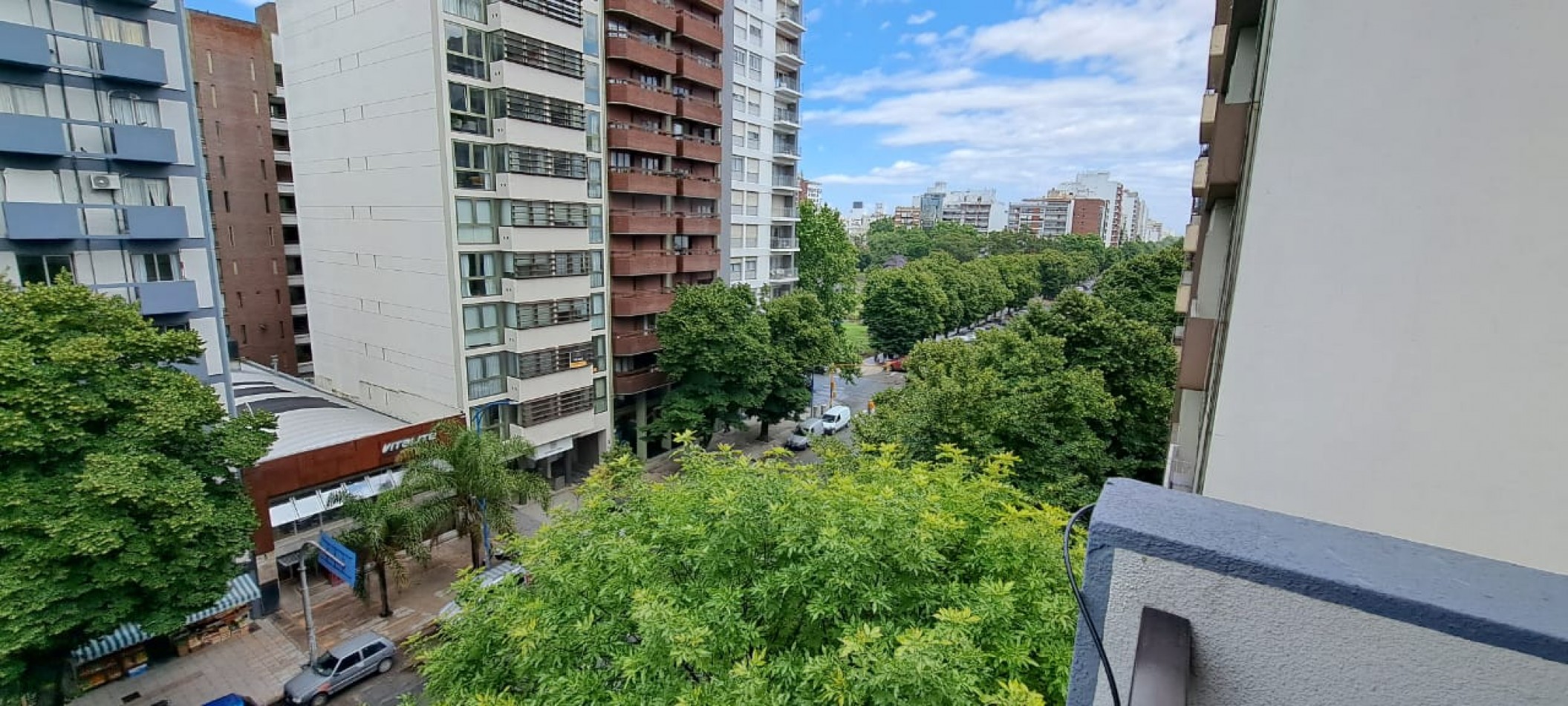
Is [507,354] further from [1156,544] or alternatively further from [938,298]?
[938,298]

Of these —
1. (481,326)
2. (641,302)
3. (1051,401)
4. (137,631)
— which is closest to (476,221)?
(481,326)

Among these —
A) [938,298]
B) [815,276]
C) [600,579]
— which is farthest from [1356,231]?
[938,298]

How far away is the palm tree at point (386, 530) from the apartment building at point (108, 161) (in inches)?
170

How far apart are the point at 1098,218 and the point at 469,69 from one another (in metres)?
134

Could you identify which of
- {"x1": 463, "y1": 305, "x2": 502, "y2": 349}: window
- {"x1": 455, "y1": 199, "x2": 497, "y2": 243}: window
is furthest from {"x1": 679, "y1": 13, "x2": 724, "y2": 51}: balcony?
{"x1": 463, "y1": 305, "x2": 502, "y2": 349}: window

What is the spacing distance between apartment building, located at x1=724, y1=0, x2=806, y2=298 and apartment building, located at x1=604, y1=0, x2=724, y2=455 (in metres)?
2.71

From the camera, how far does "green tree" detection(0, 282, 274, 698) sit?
407 inches

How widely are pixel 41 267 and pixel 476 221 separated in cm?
913

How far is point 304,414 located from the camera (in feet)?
70.4

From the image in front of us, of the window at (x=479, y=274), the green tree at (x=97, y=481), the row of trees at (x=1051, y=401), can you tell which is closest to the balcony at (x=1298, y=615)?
the row of trees at (x=1051, y=401)

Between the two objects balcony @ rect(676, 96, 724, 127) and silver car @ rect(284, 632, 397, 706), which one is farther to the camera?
balcony @ rect(676, 96, 724, 127)

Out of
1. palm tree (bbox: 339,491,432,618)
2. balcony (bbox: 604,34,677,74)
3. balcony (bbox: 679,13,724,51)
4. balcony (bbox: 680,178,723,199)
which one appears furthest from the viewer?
balcony (bbox: 680,178,723,199)

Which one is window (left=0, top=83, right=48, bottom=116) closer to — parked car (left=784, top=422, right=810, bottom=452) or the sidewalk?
the sidewalk

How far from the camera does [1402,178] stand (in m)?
4.63
